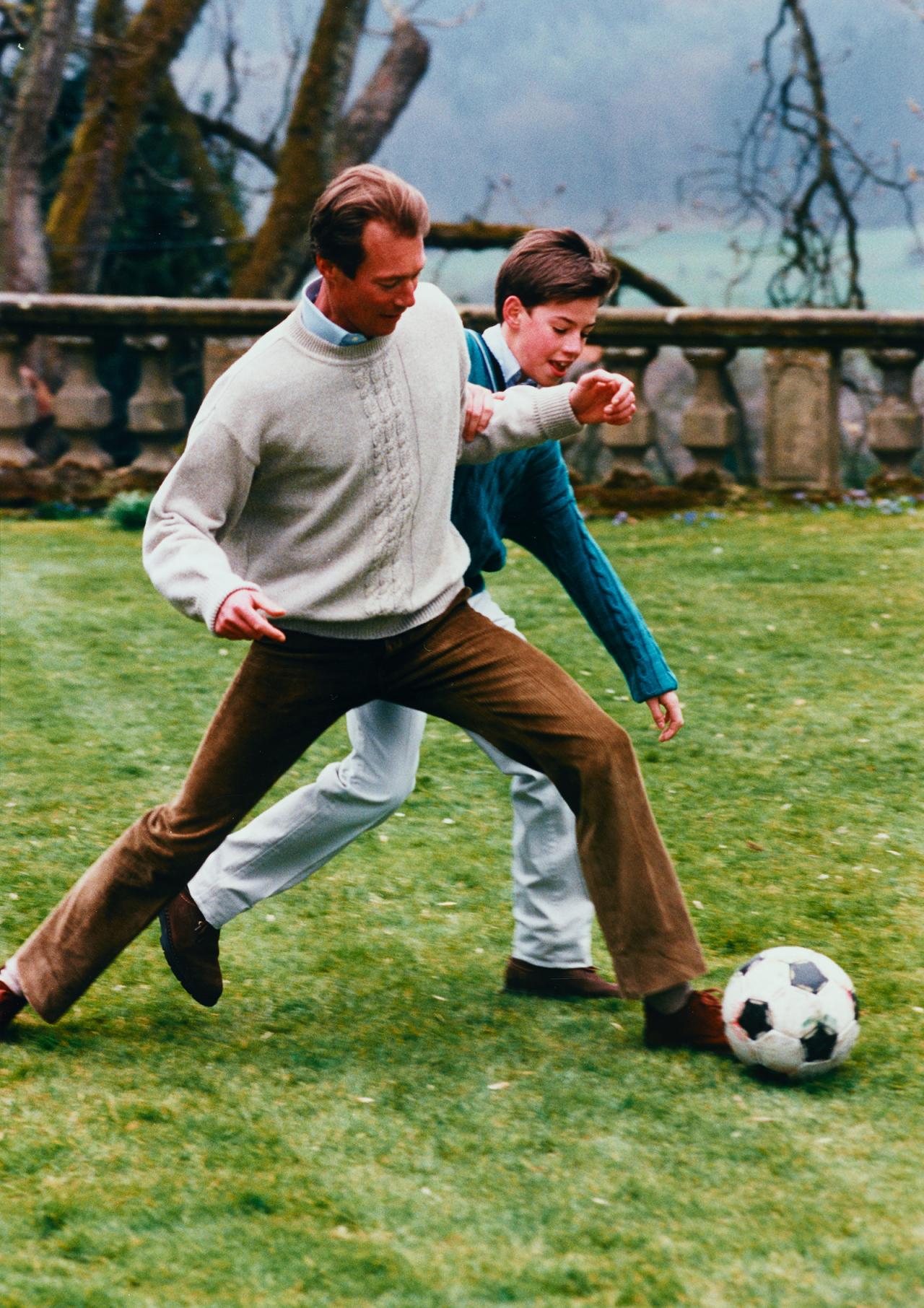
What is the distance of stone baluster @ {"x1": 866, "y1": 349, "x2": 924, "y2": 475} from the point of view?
9.59 meters

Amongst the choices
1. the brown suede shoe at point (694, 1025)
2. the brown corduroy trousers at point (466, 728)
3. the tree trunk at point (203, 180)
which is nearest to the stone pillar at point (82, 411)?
the tree trunk at point (203, 180)

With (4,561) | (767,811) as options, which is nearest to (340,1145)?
(767,811)

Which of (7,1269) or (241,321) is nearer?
(7,1269)

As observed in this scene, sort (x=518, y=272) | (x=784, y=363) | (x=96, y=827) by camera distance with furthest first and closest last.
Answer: (x=784, y=363), (x=96, y=827), (x=518, y=272)

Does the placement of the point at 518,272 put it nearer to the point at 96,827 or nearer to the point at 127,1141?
the point at 127,1141

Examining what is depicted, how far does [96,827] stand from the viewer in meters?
5.36

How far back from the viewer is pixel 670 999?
3734 millimetres

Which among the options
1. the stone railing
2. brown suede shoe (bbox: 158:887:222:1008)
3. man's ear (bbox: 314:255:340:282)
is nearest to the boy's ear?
man's ear (bbox: 314:255:340:282)

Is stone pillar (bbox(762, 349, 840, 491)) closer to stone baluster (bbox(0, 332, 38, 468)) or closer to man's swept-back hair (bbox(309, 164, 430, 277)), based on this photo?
stone baluster (bbox(0, 332, 38, 468))

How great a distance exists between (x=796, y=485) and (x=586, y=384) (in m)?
6.51

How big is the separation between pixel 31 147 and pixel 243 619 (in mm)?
9400

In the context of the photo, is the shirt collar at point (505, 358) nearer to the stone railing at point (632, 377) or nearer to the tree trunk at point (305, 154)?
the stone railing at point (632, 377)

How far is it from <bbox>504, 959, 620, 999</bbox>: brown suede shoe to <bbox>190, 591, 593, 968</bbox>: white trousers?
2 centimetres

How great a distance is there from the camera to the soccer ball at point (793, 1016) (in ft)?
11.7
